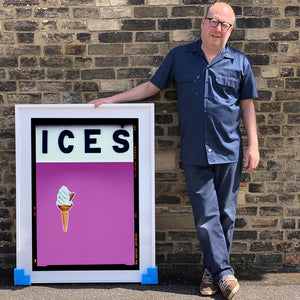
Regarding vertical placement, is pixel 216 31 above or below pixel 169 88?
above

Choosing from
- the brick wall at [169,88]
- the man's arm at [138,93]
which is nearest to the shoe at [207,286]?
the brick wall at [169,88]

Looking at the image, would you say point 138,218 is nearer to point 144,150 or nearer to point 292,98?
point 144,150

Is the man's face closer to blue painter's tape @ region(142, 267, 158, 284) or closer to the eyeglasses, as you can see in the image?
the eyeglasses

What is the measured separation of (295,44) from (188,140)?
134cm

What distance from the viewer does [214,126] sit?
11.6 feet

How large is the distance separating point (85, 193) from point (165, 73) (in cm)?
120

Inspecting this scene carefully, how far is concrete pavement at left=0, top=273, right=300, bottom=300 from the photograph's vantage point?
353cm

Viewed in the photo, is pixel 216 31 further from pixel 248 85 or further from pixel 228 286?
pixel 228 286

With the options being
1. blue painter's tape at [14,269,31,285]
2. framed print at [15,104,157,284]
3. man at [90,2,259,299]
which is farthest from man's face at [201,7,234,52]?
blue painter's tape at [14,269,31,285]

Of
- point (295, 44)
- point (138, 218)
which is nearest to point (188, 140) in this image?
point (138, 218)

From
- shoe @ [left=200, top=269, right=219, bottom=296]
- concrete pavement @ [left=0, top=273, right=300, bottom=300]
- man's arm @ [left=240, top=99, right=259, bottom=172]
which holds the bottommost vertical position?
concrete pavement @ [left=0, top=273, right=300, bottom=300]

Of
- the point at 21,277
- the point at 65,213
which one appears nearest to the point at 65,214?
the point at 65,213

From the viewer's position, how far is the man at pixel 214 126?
351cm

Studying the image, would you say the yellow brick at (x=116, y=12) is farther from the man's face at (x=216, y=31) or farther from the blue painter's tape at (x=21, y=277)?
the blue painter's tape at (x=21, y=277)
